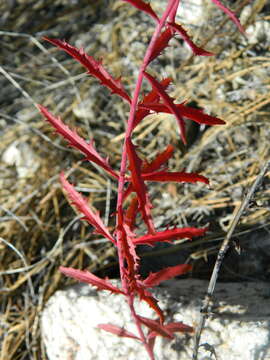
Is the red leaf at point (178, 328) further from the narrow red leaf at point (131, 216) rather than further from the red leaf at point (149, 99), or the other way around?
the red leaf at point (149, 99)

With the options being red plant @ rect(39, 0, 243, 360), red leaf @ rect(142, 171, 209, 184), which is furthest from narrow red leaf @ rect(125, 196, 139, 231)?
red leaf @ rect(142, 171, 209, 184)

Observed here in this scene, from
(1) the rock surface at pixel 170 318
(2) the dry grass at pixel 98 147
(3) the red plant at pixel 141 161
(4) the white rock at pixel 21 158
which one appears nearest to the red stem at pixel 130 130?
(3) the red plant at pixel 141 161

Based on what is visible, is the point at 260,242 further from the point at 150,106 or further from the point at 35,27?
the point at 35,27

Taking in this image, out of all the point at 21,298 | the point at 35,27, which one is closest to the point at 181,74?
the point at 35,27

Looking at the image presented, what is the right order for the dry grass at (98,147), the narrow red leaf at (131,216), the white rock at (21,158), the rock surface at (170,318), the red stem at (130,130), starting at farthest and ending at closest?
the white rock at (21,158), the dry grass at (98,147), the rock surface at (170,318), the narrow red leaf at (131,216), the red stem at (130,130)

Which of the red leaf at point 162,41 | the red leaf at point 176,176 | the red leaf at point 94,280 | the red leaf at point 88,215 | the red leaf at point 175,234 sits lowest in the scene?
the red leaf at point 94,280

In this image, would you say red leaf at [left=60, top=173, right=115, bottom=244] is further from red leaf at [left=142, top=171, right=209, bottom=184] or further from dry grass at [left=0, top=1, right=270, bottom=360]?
dry grass at [left=0, top=1, right=270, bottom=360]

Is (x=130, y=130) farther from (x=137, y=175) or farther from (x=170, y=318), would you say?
(x=170, y=318)
